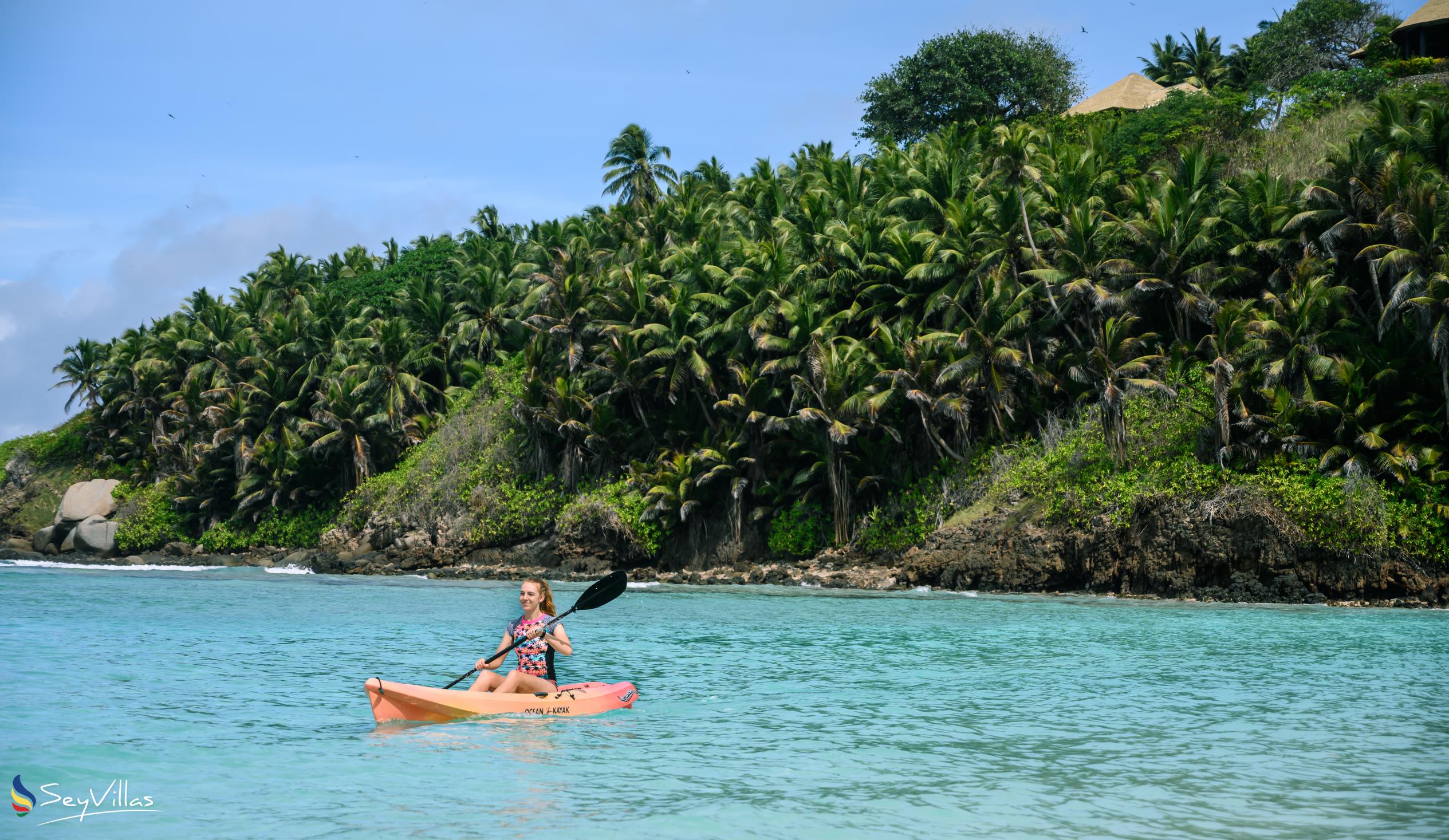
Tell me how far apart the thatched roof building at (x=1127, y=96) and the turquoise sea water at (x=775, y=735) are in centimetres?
4286

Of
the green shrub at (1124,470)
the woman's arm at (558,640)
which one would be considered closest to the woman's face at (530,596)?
the woman's arm at (558,640)

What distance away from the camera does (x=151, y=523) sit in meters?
63.9

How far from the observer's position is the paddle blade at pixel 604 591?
14703mm

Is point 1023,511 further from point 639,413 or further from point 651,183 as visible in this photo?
point 651,183

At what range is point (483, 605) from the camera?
31.2m

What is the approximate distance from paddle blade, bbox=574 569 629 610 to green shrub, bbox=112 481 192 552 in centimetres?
5520

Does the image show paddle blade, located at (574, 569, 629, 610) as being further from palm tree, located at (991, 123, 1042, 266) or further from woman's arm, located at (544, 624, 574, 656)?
palm tree, located at (991, 123, 1042, 266)

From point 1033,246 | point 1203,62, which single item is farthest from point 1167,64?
point 1033,246

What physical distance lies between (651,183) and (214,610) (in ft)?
125

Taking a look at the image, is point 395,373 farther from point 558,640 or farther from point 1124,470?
point 558,640

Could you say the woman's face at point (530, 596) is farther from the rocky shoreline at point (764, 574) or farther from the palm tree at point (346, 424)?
the palm tree at point (346, 424)

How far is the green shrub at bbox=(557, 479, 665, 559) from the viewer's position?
4378cm

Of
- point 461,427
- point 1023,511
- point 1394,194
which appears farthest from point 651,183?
point 1394,194

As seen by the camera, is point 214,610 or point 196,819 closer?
point 196,819
